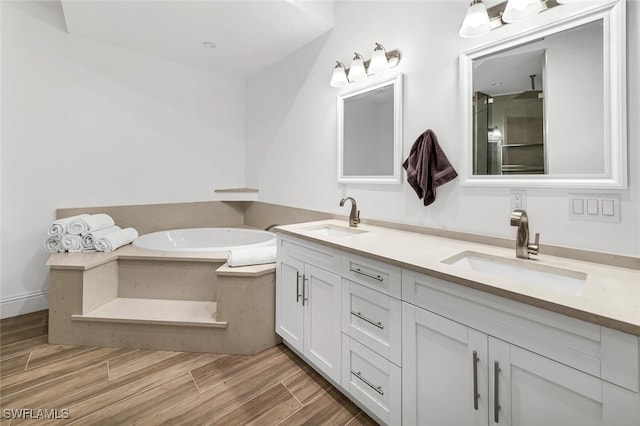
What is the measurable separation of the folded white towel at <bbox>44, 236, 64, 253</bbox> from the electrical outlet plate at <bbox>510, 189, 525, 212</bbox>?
3.06 m

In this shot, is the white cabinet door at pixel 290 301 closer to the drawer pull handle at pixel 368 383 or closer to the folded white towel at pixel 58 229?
the drawer pull handle at pixel 368 383

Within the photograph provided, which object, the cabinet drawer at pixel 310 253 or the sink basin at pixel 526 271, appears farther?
the cabinet drawer at pixel 310 253

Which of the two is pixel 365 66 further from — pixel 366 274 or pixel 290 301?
pixel 290 301

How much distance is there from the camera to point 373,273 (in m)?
1.31

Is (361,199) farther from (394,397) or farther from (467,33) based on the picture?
(394,397)

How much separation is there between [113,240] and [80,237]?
24cm

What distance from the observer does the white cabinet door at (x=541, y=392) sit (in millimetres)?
732

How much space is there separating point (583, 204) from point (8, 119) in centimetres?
386

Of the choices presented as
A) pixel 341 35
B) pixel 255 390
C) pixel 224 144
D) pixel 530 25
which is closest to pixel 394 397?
pixel 255 390

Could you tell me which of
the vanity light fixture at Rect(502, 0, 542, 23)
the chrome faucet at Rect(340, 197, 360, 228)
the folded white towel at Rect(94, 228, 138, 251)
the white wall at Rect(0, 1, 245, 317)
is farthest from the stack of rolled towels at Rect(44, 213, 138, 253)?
the vanity light fixture at Rect(502, 0, 542, 23)

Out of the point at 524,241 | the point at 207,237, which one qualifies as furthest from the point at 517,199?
the point at 207,237

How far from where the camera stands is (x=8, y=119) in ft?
7.80

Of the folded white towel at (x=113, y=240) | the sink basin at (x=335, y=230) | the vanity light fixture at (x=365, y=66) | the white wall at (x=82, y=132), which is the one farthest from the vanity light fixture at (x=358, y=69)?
the folded white towel at (x=113, y=240)

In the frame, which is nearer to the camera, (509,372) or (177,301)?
(509,372)
